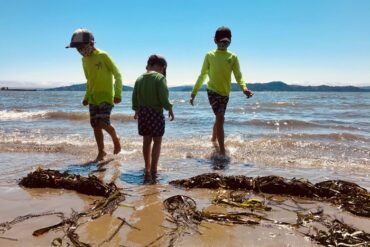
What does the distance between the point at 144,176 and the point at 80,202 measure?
49.7 inches

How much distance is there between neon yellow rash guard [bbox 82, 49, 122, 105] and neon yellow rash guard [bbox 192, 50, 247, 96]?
1.78 metres

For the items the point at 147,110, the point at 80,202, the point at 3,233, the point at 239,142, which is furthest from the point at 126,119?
the point at 3,233

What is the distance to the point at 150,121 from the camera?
17.0 ft

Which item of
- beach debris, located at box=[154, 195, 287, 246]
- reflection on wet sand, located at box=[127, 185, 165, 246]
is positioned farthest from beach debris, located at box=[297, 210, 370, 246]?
reflection on wet sand, located at box=[127, 185, 165, 246]

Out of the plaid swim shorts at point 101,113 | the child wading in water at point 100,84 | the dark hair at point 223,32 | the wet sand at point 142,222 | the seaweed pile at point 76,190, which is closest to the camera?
the wet sand at point 142,222

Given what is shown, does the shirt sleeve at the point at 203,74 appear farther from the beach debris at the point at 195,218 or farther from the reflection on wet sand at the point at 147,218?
the beach debris at the point at 195,218

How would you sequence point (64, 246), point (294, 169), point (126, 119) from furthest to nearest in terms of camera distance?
point (126, 119), point (294, 169), point (64, 246)

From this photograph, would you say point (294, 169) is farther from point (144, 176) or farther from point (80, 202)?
point (80, 202)

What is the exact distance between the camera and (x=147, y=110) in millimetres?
5180

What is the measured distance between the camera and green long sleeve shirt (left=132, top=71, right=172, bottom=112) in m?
5.06

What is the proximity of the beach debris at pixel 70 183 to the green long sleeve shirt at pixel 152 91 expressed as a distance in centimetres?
127

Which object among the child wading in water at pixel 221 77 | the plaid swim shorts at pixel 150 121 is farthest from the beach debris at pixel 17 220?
the child wading in water at pixel 221 77

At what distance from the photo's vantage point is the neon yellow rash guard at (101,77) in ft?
20.5

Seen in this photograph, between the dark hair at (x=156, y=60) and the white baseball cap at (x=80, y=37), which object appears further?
the white baseball cap at (x=80, y=37)
